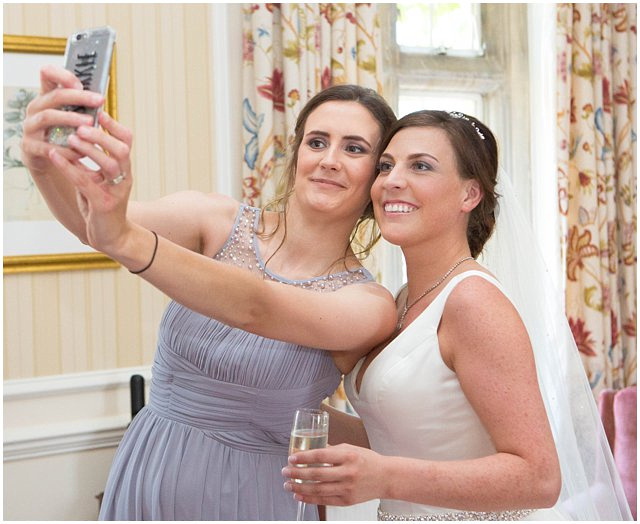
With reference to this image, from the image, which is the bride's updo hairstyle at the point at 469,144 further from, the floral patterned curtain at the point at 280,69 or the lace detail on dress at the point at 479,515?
the floral patterned curtain at the point at 280,69

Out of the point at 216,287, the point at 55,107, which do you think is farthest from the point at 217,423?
the point at 55,107

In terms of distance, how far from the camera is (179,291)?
53.2 inches

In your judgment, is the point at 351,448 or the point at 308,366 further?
the point at 308,366

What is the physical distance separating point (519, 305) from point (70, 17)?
2023 mm

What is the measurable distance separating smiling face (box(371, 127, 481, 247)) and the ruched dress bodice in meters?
0.21

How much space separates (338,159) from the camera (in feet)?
5.90

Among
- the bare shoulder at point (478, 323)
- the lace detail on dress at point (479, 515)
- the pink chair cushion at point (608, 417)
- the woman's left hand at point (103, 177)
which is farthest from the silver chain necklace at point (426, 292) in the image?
the pink chair cushion at point (608, 417)

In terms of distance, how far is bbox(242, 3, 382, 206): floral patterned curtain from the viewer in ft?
10.3

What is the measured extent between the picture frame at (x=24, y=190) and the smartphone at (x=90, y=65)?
1.78 m

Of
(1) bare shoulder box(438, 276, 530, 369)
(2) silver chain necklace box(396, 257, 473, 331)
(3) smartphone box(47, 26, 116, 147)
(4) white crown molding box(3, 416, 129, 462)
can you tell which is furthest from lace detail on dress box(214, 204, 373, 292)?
(4) white crown molding box(3, 416, 129, 462)

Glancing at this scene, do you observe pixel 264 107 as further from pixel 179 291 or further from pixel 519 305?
pixel 179 291

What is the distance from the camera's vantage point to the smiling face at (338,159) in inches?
70.8

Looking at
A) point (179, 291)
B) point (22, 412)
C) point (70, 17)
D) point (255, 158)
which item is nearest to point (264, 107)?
point (255, 158)

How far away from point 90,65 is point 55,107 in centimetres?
8
